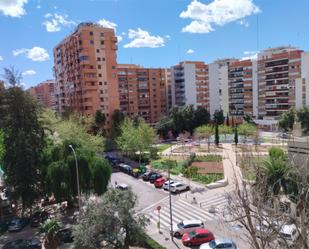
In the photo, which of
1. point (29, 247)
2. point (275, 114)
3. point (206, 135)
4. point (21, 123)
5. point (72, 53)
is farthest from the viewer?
point (275, 114)

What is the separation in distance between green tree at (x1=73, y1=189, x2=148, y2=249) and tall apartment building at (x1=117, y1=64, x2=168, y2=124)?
60805mm

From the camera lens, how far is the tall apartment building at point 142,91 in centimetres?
7812

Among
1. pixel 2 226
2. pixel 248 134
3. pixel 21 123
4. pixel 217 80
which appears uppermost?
pixel 217 80

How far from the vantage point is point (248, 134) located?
5831cm

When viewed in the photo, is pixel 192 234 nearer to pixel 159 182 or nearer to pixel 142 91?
pixel 159 182

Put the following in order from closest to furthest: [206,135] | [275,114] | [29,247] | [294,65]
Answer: [29,247] < [206,135] < [294,65] < [275,114]

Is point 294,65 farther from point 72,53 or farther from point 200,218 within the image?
point 200,218

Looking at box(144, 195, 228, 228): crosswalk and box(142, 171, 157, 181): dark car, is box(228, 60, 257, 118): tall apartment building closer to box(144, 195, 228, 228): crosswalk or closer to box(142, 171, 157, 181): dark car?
box(142, 171, 157, 181): dark car

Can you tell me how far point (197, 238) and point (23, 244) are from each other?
12418mm

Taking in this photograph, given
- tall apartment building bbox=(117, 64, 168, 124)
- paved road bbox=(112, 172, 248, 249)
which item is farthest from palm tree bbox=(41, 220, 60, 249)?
tall apartment building bbox=(117, 64, 168, 124)

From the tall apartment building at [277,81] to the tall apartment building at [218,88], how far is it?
1187 cm

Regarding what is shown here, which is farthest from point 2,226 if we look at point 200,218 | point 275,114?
point 275,114

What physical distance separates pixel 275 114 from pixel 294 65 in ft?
42.4

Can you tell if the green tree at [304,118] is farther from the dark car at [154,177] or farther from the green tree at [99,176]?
the green tree at [99,176]
